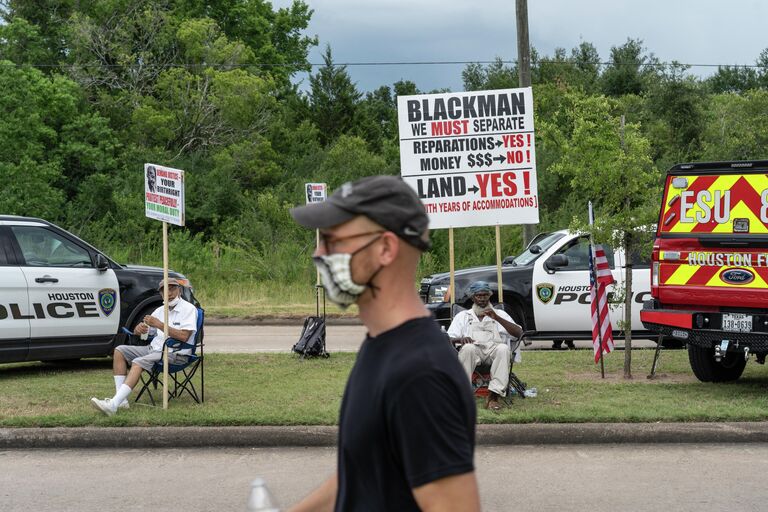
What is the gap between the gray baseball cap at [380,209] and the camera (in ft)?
8.18

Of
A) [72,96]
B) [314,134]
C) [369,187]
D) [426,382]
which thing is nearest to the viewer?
[426,382]

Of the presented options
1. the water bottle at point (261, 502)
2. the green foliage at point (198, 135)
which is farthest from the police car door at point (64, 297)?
the green foliage at point (198, 135)

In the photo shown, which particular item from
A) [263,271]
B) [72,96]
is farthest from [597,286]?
[72,96]

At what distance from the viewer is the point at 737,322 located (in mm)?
10742

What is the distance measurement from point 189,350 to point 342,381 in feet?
6.67

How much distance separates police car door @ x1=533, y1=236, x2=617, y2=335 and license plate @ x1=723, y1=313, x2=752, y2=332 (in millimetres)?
4468

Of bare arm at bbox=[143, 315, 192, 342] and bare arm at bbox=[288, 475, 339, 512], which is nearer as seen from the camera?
bare arm at bbox=[288, 475, 339, 512]

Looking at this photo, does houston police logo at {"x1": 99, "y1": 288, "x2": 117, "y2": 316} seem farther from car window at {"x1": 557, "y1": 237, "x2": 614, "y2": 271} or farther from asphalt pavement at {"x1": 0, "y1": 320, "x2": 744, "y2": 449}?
car window at {"x1": 557, "y1": 237, "x2": 614, "y2": 271}

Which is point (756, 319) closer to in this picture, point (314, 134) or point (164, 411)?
point (164, 411)

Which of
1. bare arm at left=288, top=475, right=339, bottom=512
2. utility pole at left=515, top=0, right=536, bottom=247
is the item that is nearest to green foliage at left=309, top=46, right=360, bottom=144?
utility pole at left=515, top=0, right=536, bottom=247

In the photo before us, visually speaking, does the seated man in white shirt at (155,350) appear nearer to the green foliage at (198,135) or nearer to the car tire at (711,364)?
the car tire at (711,364)

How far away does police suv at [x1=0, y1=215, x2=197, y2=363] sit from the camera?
12477mm

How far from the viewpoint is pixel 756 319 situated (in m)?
10.6

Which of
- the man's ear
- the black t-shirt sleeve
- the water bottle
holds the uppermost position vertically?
the man's ear
